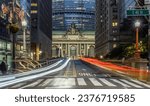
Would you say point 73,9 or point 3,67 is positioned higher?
point 73,9

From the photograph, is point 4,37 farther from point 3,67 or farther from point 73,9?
point 73,9

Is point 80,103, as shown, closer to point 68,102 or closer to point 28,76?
point 68,102

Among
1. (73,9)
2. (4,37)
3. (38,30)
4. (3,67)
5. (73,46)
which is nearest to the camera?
(3,67)

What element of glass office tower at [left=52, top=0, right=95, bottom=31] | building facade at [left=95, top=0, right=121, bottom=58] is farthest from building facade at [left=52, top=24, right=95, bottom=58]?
building facade at [left=95, top=0, right=121, bottom=58]

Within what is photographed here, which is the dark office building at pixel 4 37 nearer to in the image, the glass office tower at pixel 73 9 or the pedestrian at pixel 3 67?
the pedestrian at pixel 3 67

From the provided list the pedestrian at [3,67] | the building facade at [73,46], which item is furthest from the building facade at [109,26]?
the pedestrian at [3,67]

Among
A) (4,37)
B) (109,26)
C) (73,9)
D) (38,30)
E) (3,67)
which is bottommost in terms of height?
(3,67)

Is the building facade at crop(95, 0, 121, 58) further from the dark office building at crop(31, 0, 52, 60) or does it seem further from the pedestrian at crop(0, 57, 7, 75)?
the dark office building at crop(31, 0, 52, 60)

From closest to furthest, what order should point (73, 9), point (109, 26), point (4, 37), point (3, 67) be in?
point (3, 67) < point (4, 37) < point (73, 9) < point (109, 26)

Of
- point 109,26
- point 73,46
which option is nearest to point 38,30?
point 109,26

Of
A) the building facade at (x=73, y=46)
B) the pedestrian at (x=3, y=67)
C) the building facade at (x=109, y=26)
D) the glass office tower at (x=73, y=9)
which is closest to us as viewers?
A: the pedestrian at (x=3, y=67)

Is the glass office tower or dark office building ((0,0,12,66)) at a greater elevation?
the glass office tower

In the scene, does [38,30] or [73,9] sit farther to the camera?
[38,30]

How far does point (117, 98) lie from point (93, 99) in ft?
0.96
